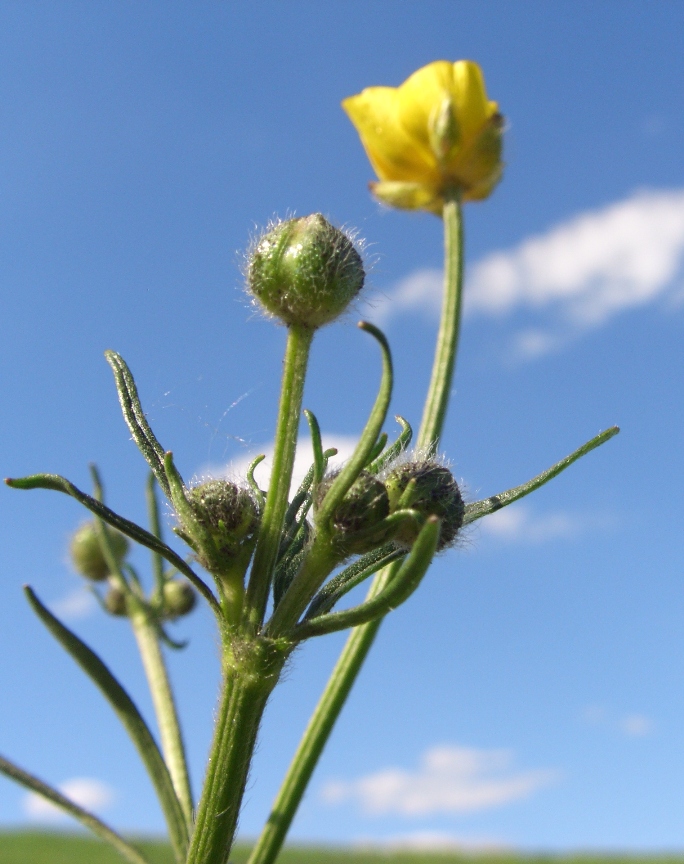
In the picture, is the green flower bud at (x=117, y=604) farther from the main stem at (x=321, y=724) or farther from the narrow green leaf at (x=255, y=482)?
the narrow green leaf at (x=255, y=482)

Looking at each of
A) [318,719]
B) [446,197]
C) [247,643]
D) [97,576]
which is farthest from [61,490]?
[446,197]

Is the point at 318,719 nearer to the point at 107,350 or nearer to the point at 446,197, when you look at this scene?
the point at 107,350

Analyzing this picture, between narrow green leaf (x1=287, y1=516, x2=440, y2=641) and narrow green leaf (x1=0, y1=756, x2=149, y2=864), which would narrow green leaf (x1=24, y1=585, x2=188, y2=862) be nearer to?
narrow green leaf (x1=0, y1=756, x2=149, y2=864)

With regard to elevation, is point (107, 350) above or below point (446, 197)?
below

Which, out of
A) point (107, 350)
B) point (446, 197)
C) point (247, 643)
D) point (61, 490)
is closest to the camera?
point (247, 643)

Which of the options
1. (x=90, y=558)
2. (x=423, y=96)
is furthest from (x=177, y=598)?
(x=423, y=96)

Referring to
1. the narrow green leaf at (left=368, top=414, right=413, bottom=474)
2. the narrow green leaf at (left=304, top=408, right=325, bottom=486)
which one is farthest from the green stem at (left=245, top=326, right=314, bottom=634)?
the narrow green leaf at (left=368, top=414, right=413, bottom=474)
